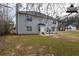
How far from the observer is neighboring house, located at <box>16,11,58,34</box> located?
4.27 m

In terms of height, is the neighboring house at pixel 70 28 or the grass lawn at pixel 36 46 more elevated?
the neighboring house at pixel 70 28

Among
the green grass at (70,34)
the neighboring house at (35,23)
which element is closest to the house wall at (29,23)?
the neighboring house at (35,23)

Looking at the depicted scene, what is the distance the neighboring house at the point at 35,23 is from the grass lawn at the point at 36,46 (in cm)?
10

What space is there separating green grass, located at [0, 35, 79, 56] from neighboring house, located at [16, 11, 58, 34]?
0.10 m

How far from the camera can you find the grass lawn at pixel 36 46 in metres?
4.22

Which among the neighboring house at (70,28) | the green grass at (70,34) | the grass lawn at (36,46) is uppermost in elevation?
the neighboring house at (70,28)

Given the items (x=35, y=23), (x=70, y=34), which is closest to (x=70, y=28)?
(x=70, y=34)

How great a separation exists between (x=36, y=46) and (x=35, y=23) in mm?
365

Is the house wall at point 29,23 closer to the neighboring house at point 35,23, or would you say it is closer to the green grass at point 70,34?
the neighboring house at point 35,23

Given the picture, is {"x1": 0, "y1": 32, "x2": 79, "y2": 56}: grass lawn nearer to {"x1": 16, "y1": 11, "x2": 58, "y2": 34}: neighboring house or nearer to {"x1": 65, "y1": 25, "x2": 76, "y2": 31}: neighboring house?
{"x1": 16, "y1": 11, "x2": 58, "y2": 34}: neighboring house

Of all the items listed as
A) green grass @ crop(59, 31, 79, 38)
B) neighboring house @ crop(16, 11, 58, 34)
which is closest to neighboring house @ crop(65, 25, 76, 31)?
green grass @ crop(59, 31, 79, 38)

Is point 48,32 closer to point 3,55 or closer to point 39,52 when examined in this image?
point 39,52

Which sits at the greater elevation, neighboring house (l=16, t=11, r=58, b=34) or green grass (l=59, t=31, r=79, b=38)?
neighboring house (l=16, t=11, r=58, b=34)

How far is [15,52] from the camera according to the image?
4.25 m
